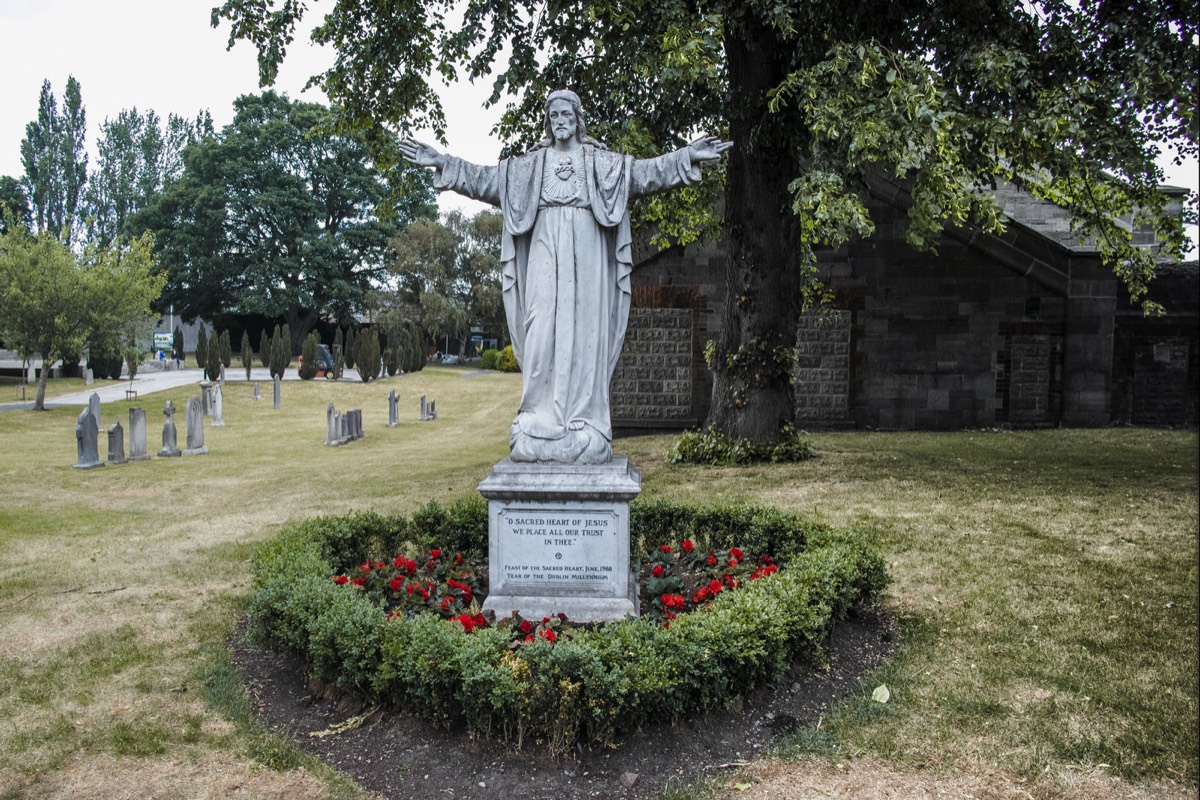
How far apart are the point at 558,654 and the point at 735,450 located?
8681mm

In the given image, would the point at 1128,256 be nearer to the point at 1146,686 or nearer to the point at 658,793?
the point at 1146,686

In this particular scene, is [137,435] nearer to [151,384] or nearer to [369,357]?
[151,384]

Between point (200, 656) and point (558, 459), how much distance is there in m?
2.69

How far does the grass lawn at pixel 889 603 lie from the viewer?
167 inches

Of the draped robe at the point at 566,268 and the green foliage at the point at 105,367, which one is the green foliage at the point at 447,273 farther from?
the draped robe at the point at 566,268

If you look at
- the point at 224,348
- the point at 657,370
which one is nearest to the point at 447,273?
the point at 224,348

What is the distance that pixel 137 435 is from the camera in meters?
15.4

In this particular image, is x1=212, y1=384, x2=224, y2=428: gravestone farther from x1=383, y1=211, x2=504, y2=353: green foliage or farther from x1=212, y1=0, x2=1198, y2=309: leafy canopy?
x1=383, y1=211, x2=504, y2=353: green foliage

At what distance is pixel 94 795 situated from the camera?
13.1ft

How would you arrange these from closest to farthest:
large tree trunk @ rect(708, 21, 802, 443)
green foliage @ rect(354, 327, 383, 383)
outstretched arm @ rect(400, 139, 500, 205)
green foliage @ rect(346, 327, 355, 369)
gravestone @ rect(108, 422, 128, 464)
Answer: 1. outstretched arm @ rect(400, 139, 500, 205)
2. large tree trunk @ rect(708, 21, 802, 443)
3. gravestone @ rect(108, 422, 128, 464)
4. green foliage @ rect(354, 327, 383, 383)
5. green foliage @ rect(346, 327, 355, 369)

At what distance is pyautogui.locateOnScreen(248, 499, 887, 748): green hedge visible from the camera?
13.9 ft

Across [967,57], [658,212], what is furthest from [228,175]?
[967,57]

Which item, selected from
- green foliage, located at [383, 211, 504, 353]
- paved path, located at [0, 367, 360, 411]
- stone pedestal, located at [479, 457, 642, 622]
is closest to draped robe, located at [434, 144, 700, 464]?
stone pedestal, located at [479, 457, 642, 622]

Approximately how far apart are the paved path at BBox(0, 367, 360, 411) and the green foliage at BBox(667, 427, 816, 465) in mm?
14948
